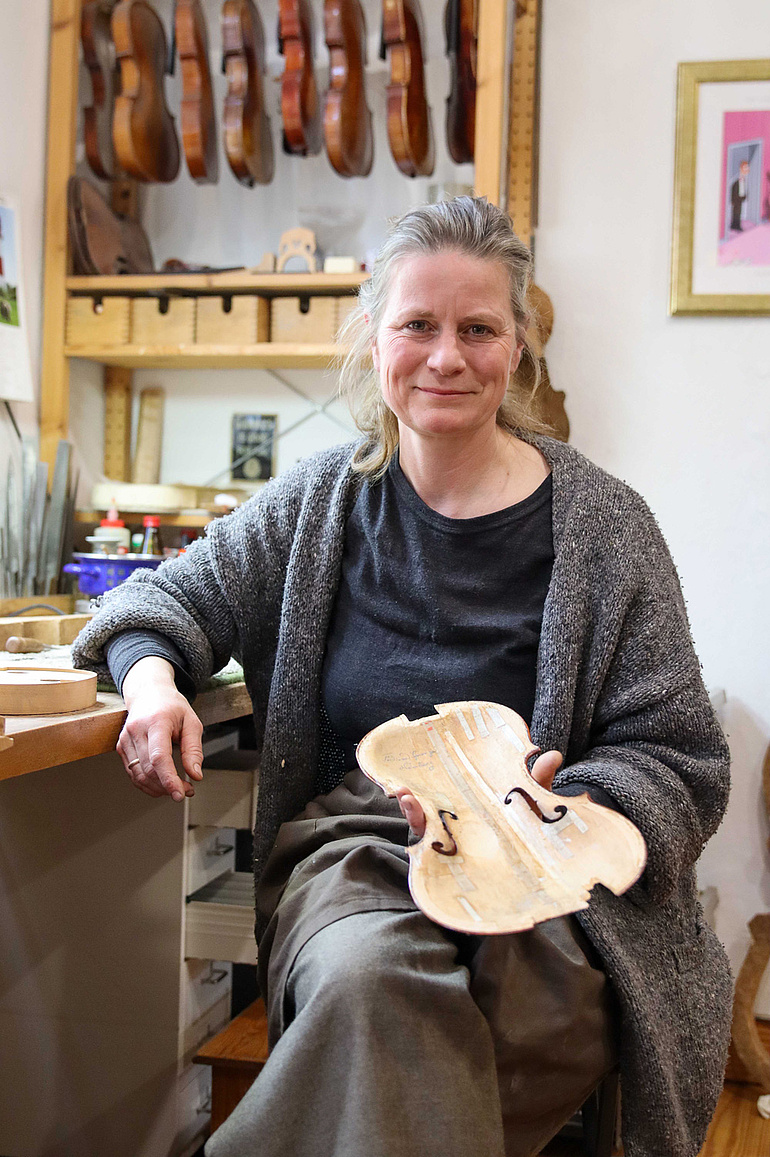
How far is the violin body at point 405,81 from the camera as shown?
2.02 meters

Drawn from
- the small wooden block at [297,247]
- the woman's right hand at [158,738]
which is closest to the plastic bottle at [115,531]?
the small wooden block at [297,247]

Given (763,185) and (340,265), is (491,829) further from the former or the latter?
(763,185)

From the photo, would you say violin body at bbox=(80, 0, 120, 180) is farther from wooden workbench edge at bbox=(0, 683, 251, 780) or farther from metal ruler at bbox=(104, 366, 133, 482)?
wooden workbench edge at bbox=(0, 683, 251, 780)

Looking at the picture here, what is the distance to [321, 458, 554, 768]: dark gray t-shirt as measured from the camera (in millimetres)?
1137

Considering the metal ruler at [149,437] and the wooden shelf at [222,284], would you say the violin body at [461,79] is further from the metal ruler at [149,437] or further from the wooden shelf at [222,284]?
the metal ruler at [149,437]

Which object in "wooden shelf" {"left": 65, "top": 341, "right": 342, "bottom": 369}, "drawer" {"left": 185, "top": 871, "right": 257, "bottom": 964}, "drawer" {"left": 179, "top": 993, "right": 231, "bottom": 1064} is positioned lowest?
"drawer" {"left": 179, "top": 993, "right": 231, "bottom": 1064}

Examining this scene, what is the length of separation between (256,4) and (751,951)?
230 cm

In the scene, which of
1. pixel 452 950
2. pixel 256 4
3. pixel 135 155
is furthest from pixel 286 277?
pixel 452 950

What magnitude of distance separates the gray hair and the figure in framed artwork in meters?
0.98

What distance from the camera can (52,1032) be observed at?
54.4 inches

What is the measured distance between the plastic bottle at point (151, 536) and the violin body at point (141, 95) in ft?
2.50

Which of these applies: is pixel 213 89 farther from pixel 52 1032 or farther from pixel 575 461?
pixel 52 1032

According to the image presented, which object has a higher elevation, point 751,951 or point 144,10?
point 144,10

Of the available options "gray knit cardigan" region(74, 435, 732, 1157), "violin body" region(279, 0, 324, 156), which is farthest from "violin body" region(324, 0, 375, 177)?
"gray knit cardigan" region(74, 435, 732, 1157)
